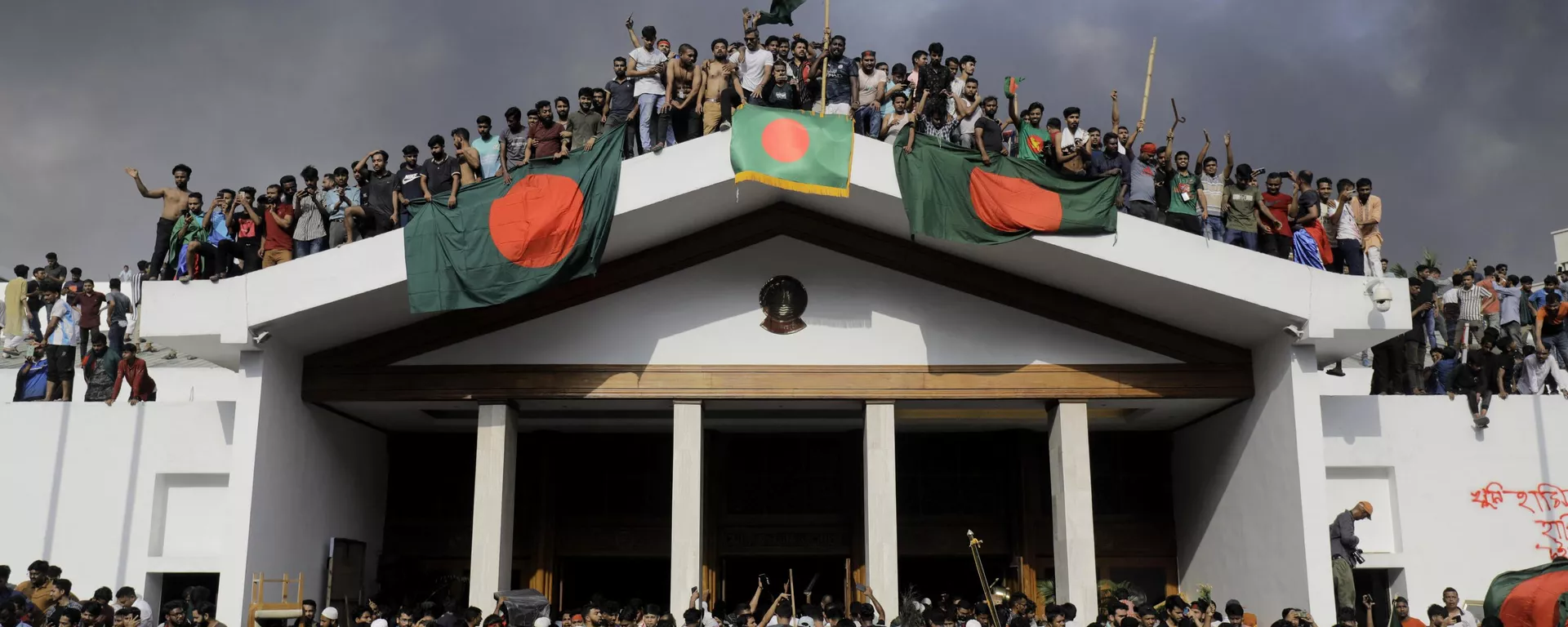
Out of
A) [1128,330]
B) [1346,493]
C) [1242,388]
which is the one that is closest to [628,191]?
[1128,330]

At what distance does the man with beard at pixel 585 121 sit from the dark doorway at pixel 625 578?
776 cm

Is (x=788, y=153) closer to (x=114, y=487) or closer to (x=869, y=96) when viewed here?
(x=869, y=96)

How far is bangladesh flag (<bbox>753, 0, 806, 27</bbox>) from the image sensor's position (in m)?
15.1

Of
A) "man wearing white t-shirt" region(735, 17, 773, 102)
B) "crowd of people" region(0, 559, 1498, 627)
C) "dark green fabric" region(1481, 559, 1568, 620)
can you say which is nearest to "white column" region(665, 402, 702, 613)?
"crowd of people" region(0, 559, 1498, 627)

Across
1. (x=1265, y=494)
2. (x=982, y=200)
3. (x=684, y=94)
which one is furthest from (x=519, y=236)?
(x=1265, y=494)

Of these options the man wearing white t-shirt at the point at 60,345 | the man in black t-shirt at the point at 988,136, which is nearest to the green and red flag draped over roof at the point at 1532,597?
the man in black t-shirt at the point at 988,136

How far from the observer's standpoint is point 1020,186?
13.5 meters

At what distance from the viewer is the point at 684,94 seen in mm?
13961

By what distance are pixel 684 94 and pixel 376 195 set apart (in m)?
3.42

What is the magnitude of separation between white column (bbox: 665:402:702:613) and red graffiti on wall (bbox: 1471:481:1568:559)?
8.53 metres

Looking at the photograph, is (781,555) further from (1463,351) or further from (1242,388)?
(1463,351)

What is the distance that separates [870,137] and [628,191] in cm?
256

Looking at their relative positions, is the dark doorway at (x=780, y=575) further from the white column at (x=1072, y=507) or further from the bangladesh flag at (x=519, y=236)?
the bangladesh flag at (x=519, y=236)

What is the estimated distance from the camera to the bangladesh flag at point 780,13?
15.1 m
